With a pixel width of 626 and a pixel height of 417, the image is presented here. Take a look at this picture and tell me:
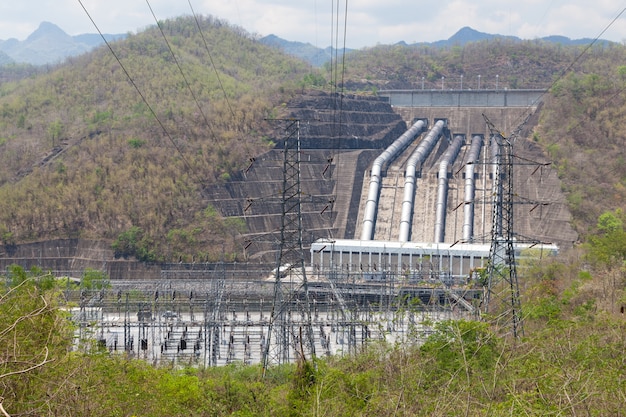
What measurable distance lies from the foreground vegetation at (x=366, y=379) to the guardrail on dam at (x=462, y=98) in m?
53.1

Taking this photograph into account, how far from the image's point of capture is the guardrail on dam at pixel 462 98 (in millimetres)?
78562

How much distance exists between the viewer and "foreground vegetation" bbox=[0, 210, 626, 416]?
1282cm

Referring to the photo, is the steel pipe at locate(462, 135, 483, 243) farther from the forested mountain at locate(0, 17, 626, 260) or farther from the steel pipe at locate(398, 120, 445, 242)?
the forested mountain at locate(0, 17, 626, 260)

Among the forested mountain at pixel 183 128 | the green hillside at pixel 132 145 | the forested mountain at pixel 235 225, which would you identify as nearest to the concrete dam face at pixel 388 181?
the forested mountain at pixel 183 128

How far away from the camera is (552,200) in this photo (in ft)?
191

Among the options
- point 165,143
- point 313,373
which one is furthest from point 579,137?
point 313,373

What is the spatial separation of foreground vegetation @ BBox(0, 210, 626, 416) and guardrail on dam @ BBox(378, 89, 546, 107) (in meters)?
53.1

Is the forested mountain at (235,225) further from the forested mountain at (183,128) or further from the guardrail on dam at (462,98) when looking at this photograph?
the guardrail on dam at (462,98)

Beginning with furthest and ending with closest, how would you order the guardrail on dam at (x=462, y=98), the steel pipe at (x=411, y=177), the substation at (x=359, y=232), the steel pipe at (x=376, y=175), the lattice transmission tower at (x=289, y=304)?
the guardrail on dam at (x=462, y=98) → the steel pipe at (x=376, y=175) → the steel pipe at (x=411, y=177) → the substation at (x=359, y=232) → the lattice transmission tower at (x=289, y=304)

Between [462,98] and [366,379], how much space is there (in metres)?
64.4

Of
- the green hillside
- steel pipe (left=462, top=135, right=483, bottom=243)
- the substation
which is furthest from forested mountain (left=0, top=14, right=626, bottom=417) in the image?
steel pipe (left=462, top=135, right=483, bottom=243)

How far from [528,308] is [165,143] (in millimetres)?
40668

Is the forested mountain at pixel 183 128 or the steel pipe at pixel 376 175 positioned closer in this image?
the forested mountain at pixel 183 128

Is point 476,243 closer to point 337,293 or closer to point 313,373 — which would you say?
point 337,293
